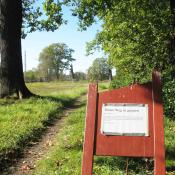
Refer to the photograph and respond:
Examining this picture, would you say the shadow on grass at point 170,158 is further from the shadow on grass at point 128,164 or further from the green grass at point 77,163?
the shadow on grass at point 128,164

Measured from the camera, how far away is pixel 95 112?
21.4ft

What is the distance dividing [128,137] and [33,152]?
4543 mm

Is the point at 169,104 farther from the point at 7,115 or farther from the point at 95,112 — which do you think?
the point at 95,112

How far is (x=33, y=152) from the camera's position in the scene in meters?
10.5

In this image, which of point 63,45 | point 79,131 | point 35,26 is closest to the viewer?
point 79,131

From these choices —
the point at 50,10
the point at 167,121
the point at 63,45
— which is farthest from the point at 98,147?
the point at 63,45

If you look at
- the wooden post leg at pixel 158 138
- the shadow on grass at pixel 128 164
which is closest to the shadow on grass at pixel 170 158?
the shadow on grass at pixel 128 164

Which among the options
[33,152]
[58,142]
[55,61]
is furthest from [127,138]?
[55,61]

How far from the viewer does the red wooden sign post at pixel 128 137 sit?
6359 millimetres

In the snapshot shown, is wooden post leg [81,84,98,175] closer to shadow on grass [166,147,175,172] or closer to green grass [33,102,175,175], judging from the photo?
green grass [33,102,175,175]

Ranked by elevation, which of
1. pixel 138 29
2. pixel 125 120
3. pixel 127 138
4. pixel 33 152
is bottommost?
pixel 33 152

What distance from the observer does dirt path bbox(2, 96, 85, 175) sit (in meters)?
8.84

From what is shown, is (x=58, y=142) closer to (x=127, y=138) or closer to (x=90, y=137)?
(x=90, y=137)

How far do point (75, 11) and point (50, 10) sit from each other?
3464 millimetres
